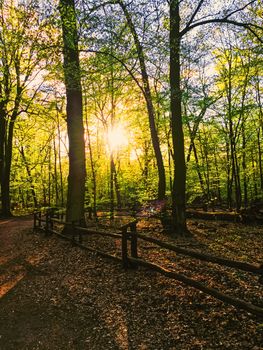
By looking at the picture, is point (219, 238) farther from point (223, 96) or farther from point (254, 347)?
point (223, 96)

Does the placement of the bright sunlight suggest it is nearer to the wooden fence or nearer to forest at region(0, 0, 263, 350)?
forest at region(0, 0, 263, 350)

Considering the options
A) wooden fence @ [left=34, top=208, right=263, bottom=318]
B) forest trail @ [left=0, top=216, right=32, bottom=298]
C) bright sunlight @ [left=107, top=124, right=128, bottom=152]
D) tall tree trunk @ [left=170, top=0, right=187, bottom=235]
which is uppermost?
bright sunlight @ [left=107, top=124, right=128, bottom=152]

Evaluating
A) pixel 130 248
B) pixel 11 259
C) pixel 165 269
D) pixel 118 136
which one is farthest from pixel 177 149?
pixel 118 136

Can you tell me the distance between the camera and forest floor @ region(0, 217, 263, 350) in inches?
179

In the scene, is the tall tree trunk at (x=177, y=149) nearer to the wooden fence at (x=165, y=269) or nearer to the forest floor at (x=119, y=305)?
the forest floor at (x=119, y=305)

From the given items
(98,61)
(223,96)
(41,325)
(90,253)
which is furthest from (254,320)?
(223,96)

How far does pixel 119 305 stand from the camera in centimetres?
585

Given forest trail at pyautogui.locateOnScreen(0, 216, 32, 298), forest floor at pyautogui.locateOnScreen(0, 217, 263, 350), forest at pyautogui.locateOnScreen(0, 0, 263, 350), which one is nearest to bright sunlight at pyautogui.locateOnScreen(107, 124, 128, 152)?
forest at pyautogui.locateOnScreen(0, 0, 263, 350)

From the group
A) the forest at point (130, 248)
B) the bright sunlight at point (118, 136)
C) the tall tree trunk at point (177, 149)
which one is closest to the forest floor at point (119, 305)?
the forest at point (130, 248)

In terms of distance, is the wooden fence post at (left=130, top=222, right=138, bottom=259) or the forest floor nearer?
the forest floor

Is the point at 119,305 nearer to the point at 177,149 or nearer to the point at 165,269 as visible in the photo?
the point at 165,269

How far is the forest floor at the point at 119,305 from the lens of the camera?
454cm

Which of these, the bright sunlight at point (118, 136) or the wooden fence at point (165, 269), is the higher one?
the bright sunlight at point (118, 136)

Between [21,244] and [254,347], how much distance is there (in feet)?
35.4
